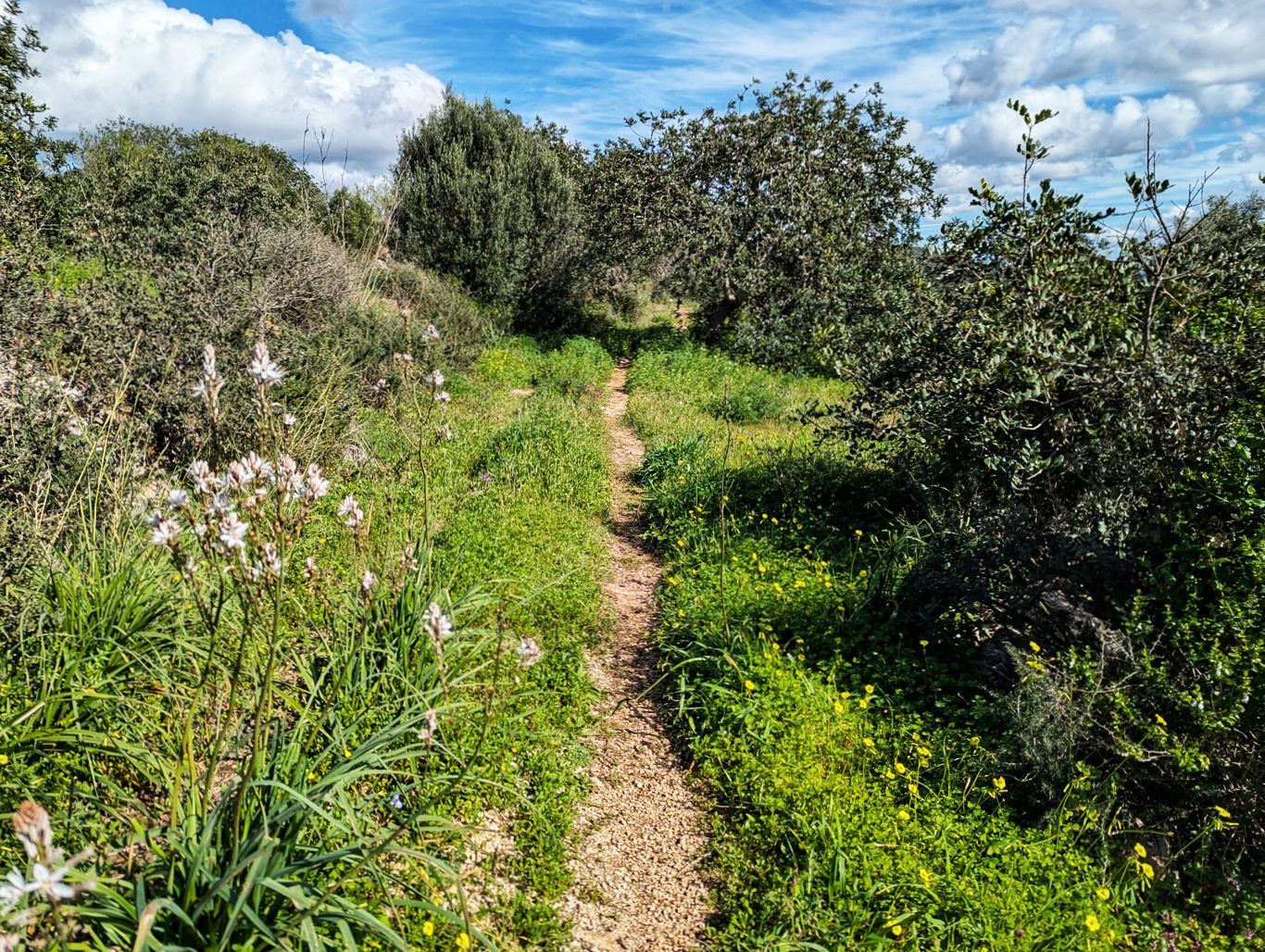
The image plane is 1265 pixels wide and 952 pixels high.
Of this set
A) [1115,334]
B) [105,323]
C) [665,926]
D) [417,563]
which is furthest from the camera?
[105,323]

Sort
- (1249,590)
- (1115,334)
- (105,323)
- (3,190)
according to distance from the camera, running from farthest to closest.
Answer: (3,190)
(105,323)
(1115,334)
(1249,590)

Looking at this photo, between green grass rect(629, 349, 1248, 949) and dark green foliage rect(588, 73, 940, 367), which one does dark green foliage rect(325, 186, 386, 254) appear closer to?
dark green foliage rect(588, 73, 940, 367)

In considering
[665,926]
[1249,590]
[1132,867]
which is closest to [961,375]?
[1249,590]

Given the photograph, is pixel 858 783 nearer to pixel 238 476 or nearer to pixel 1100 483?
pixel 1100 483

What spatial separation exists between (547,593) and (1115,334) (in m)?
4.82

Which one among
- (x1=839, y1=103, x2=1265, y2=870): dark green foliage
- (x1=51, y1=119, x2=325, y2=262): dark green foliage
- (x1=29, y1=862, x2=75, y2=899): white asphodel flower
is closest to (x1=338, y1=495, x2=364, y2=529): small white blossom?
(x1=29, y1=862, x2=75, y2=899): white asphodel flower

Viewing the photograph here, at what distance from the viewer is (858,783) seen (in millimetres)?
4102

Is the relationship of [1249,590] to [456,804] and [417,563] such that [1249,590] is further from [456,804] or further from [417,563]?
[417,563]

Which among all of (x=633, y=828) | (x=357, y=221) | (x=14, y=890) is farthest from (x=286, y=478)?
(x=357, y=221)

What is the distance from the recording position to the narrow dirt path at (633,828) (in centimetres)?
346

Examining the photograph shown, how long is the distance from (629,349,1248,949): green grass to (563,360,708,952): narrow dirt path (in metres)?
0.16

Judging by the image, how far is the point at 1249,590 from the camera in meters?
3.98

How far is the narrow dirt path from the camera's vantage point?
346cm

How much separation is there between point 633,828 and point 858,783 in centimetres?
122
